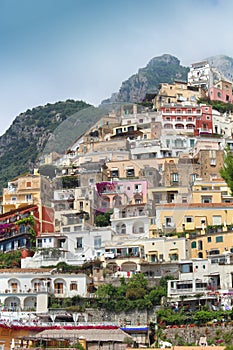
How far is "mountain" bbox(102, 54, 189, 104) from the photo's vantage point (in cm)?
13226

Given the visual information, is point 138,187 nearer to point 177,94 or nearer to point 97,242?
point 97,242

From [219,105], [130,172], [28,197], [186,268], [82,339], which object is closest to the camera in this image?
[82,339]

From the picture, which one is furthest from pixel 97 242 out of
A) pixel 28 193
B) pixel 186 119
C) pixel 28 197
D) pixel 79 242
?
pixel 186 119

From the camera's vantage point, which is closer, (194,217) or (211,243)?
(211,243)

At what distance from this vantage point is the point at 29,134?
4358 inches

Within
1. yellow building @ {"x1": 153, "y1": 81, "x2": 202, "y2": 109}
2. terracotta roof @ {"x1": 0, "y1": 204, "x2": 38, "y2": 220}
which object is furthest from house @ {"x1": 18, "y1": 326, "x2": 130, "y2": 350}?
yellow building @ {"x1": 153, "y1": 81, "x2": 202, "y2": 109}

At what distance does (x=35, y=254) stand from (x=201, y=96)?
40.1 metres

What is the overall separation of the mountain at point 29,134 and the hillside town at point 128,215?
31.7 meters

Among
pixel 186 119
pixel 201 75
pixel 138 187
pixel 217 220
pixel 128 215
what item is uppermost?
pixel 201 75

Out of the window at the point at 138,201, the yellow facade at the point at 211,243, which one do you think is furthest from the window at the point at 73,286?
the window at the point at 138,201

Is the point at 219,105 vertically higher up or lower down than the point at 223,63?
lower down

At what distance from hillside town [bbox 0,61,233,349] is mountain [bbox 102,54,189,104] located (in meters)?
38.6

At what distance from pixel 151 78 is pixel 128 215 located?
4146 inches

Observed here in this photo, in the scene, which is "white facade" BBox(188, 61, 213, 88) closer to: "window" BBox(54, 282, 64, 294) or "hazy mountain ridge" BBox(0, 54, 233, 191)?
"hazy mountain ridge" BBox(0, 54, 233, 191)
